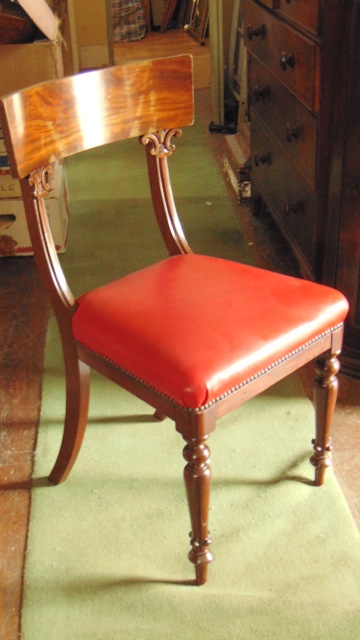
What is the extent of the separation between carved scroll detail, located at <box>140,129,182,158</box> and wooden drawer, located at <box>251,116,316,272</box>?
0.55 m

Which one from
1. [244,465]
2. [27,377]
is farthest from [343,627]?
[27,377]

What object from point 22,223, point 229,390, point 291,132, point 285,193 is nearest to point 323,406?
point 229,390

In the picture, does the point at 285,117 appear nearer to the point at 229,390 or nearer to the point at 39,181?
the point at 39,181

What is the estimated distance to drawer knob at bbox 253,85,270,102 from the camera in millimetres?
2180

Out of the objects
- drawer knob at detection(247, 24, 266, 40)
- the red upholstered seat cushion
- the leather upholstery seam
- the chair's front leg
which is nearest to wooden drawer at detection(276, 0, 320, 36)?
drawer knob at detection(247, 24, 266, 40)

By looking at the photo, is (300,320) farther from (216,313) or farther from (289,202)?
(289,202)

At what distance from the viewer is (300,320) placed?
1.21 meters

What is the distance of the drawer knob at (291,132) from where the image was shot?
6.14ft

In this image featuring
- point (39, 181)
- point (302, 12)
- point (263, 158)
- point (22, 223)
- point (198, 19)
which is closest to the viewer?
point (39, 181)

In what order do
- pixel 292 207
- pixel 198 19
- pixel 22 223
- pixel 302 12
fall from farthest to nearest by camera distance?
pixel 198 19 → pixel 22 223 → pixel 292 207 → pixel 302 12

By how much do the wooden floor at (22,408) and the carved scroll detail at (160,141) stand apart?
0.74m

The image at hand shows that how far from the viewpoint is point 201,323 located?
1.17 m

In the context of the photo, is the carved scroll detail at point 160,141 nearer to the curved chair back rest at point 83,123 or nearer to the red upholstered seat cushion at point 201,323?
the curved chair back rest at point 83,123

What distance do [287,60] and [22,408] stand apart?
116 cm
